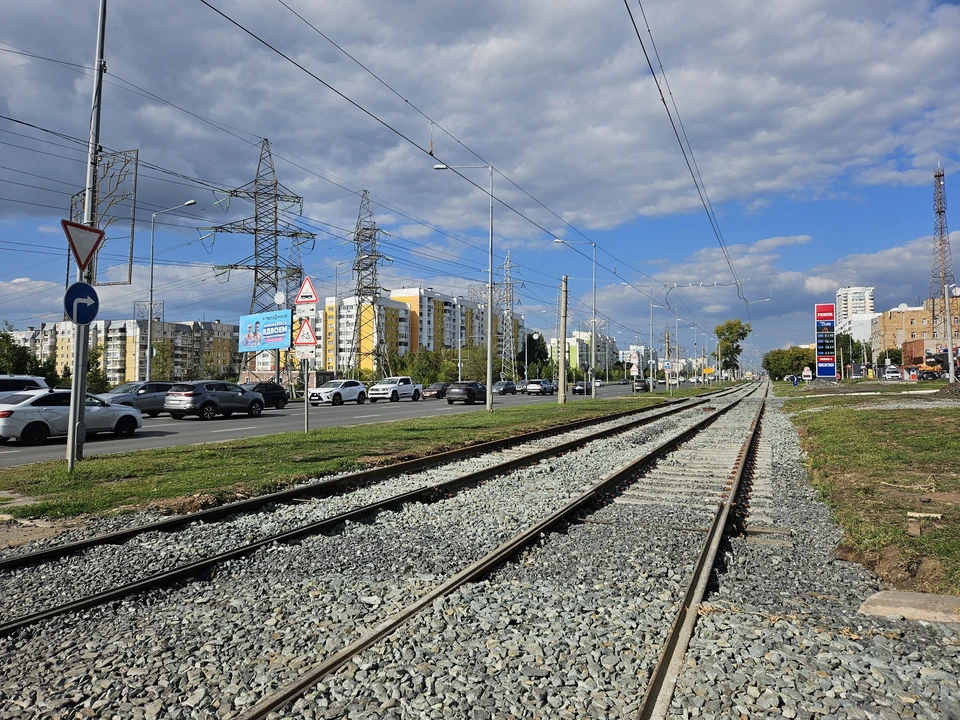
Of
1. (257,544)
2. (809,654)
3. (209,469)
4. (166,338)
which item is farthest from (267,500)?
(166,338)

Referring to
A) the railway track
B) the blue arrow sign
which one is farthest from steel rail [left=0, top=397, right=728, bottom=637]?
the blue arrow sign

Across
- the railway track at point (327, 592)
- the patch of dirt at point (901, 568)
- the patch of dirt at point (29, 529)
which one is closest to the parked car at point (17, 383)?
the patch of dirt at point (29, 529)

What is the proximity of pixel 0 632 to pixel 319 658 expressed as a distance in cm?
207

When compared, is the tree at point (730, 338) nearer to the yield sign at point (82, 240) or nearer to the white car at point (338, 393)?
the white car at point (338, 393)

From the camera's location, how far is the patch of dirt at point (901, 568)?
561cm

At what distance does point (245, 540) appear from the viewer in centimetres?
659

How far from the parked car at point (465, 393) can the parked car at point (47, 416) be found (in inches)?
990

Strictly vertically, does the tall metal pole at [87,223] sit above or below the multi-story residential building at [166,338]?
below

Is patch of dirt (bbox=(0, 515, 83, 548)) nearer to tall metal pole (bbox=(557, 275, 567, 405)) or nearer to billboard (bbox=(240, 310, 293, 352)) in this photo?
tall metal pole (bbox=(557, 275, 567, 405))

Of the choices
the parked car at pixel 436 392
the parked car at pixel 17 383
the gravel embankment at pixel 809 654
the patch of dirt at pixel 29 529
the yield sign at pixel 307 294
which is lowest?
the gravel embankment at pixel 809 654

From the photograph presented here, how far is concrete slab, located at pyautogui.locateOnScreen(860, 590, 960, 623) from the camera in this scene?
480 cm

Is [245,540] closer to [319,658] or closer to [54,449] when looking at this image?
[319,658]

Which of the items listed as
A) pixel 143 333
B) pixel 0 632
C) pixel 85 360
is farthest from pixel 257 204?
pixel 143 333

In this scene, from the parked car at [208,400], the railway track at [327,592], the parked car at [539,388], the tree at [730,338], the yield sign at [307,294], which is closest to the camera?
the railway track at [327,592]
